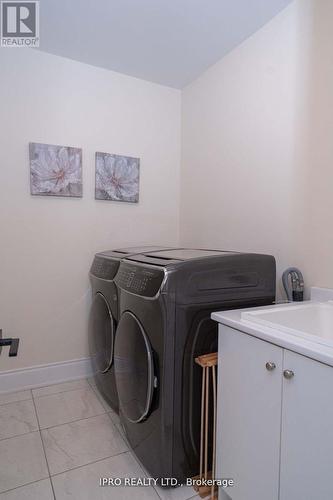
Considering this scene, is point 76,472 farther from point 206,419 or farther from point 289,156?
point 289,156

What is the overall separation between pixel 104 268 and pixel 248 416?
3.93ft

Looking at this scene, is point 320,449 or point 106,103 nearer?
point 320,449

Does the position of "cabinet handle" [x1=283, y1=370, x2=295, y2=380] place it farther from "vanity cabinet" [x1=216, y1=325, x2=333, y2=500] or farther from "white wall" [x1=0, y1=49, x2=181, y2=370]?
"white wall" [x1=0, y1=49, x2=181, y2=370]

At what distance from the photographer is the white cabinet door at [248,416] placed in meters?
0.91

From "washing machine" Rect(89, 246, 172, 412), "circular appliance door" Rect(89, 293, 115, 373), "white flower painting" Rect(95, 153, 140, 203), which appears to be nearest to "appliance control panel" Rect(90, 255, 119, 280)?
"washing machine" Rect(89, 246, 172, 412)

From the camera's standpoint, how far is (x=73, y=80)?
2129mm

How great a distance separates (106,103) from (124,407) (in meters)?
2.17

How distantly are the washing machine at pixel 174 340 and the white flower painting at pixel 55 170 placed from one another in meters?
1.10

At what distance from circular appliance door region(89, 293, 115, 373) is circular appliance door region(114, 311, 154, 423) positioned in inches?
7.9

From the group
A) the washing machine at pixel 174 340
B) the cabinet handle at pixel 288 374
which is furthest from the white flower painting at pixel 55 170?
the cabinet handle at pixel 288 374

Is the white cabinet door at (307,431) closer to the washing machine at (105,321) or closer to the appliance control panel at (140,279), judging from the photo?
the appliance control panel at (140,279)

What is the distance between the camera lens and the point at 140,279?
4.29 ft

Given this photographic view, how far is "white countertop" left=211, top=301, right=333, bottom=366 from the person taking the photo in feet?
2.53

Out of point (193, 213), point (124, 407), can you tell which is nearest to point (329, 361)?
point (124, 407)
